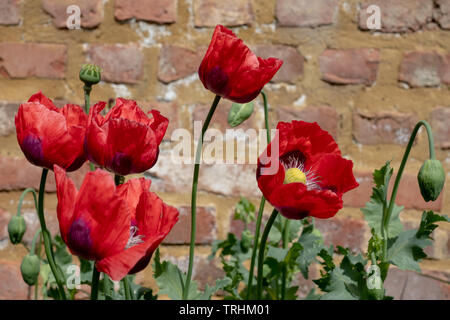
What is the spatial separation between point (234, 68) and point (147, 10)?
585 mm

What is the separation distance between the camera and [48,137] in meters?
0.44

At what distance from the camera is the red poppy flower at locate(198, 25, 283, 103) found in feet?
1.50

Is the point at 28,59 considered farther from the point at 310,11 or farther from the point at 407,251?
the point at 407,251

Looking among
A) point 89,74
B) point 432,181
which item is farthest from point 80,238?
point 432,181

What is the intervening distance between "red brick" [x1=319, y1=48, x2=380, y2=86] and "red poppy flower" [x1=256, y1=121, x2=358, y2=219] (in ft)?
1.84

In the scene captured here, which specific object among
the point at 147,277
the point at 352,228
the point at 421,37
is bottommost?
the point at 147,277

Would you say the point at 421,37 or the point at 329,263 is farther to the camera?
the point at 421,37

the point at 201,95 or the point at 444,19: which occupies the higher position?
the point at 444,19

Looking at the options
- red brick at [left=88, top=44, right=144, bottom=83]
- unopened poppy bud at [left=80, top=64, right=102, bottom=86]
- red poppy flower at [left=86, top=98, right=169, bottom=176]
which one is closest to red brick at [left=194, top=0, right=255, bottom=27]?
red brick at [left=88, top=44, right=144, bottom=83]

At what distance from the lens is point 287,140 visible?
47 cm

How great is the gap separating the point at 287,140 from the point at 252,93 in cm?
5

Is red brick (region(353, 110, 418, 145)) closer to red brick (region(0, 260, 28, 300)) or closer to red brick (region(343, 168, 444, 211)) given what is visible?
red brick (region(343, 168, 444, 211))
